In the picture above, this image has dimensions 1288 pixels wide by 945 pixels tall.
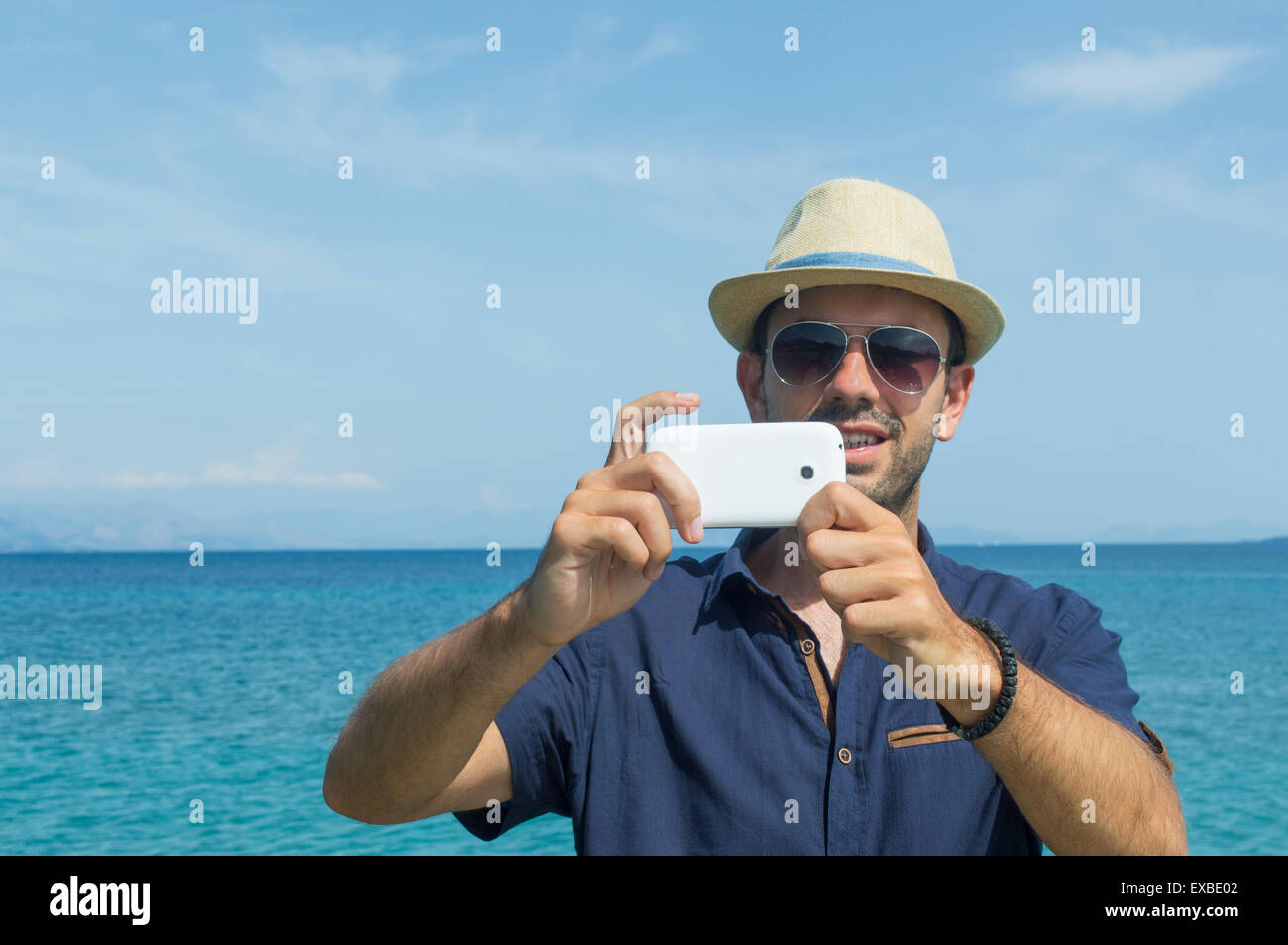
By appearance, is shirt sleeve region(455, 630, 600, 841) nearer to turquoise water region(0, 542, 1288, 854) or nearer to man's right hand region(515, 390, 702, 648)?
man's right hand region(515, 390, 702, 648)

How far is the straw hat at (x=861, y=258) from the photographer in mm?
3580

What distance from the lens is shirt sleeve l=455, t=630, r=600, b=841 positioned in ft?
10.3

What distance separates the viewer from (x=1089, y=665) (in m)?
3.18

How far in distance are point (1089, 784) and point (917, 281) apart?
184cm

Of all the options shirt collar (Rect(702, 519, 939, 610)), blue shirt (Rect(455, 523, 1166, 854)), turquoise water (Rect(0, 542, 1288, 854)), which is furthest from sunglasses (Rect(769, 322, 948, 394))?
turquoise water (Rect(0, 542, 1288, 854))

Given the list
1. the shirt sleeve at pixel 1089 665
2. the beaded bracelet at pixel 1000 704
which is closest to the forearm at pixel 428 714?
the beaded bracelet at pixel 1000 704

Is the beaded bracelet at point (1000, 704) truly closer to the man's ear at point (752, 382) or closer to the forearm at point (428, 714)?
the forearm at point (428, 714)

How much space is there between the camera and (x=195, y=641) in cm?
4506

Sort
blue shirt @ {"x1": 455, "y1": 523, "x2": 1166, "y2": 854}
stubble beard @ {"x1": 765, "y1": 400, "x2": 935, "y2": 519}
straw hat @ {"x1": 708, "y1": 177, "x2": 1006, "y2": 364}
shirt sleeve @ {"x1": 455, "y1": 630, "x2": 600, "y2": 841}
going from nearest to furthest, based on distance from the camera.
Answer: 1. blue shirt @ {"x1": 455, "y1": 523, "x2": 1166, "y2": 854}
2. shirt sleeve @ {"x1": 455, "y1": 630, "x2": 600, "y2": 841}
3. stubble beard @ {"x1": 765, "y1": 400, "x2": 935, "y2": 519}
4. straw hat @ {"x1": 708, "y1": 177, "x2": 1006, "y2": 364}

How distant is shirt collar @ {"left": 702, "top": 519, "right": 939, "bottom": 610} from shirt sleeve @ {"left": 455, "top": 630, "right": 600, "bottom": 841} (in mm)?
442

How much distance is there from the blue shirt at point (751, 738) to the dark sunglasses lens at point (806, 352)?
74cm

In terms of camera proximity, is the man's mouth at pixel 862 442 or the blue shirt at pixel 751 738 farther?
the man's mouth at pixel 862 442

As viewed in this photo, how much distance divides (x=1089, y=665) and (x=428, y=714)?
2117 mm
